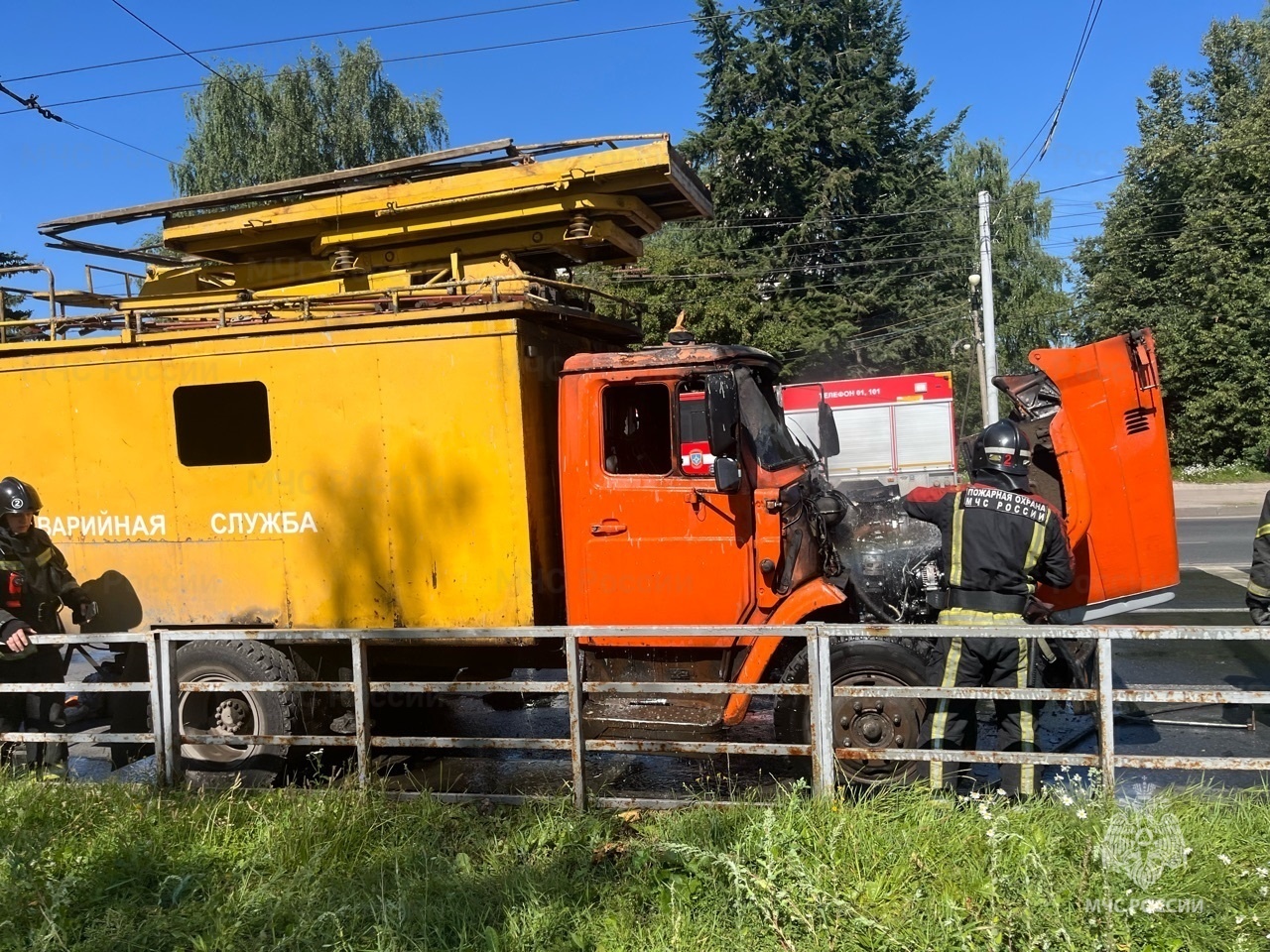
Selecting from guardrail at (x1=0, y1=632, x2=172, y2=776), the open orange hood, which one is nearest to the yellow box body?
guardrail at (x1=0, y1=632, x2=172, y2=776)

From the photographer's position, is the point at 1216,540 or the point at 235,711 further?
the point at 1216,540

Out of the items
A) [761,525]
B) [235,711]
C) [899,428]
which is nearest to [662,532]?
[761,525]

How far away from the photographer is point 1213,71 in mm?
28375

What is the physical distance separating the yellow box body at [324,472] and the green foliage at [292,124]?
921 inches

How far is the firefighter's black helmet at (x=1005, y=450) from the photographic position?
14.9ft

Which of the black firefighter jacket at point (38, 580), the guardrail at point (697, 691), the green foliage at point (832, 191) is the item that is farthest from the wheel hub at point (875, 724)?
the green foliage at point (832, 191)

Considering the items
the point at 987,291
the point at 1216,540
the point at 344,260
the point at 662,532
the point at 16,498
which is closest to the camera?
the point at 662,532

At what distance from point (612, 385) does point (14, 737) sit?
394 centimetres

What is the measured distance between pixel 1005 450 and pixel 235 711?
461 cm

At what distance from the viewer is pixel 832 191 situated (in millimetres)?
29500

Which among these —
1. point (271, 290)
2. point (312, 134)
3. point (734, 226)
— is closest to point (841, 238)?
point (734, 226)

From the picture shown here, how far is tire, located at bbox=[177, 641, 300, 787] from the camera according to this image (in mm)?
5328

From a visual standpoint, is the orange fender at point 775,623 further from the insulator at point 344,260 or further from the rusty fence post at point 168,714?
the insulator at point 344,260

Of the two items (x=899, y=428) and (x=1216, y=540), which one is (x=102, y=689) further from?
(x=899, y=428)
